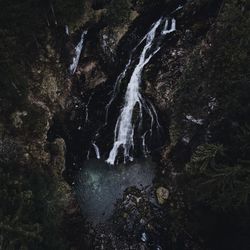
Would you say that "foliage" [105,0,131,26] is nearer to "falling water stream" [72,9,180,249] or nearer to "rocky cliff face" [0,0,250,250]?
"rocky cliff face" [0,0,250,250]

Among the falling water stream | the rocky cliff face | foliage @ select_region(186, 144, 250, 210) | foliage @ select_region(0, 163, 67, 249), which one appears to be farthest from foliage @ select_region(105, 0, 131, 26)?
foliage @ select_region(0, 163, 67, 249)

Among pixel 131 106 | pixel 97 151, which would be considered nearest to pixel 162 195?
pixel 97 151

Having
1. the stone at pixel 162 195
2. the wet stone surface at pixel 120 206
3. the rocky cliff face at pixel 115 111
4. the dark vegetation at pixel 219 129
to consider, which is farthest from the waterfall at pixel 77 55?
the stone at pixel 162 195

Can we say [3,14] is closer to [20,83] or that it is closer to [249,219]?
[20,83]

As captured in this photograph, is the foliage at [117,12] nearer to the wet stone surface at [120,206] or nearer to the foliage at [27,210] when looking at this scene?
the wet stone surface at [120,206]

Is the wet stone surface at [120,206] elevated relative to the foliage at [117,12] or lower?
lower

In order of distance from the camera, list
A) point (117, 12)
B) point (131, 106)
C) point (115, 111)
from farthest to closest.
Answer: point (115, 111), point (131, 106), point (117, 12)

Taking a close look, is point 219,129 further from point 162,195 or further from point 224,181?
point 162,195

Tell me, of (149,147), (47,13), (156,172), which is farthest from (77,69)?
(156,172)
